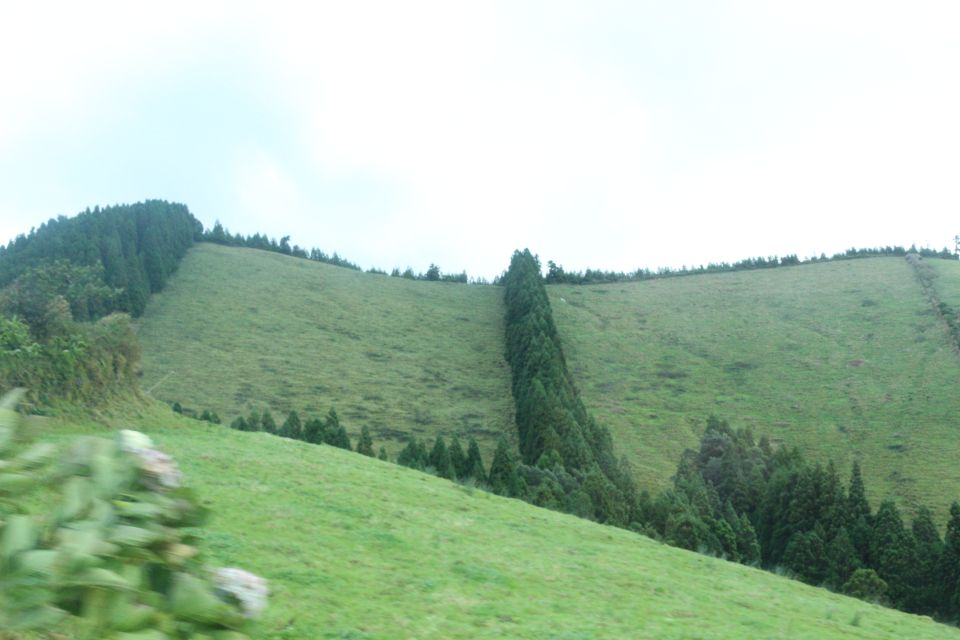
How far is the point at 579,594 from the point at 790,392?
43.9 m

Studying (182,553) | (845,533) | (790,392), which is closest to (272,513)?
(182,553)

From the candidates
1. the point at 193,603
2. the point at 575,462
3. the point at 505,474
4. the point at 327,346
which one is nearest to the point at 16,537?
the point at 193,603

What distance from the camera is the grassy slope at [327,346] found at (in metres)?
44.3

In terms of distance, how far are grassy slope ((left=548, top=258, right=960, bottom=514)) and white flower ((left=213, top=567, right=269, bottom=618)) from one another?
37.4 m

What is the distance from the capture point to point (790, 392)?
50906 millimetres

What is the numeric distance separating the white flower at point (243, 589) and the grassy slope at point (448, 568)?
4327 mm

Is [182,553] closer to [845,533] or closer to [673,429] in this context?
[845,533]

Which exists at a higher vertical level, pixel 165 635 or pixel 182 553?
pixel 182 553

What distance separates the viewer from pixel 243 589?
10.8ft

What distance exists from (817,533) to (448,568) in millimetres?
24562

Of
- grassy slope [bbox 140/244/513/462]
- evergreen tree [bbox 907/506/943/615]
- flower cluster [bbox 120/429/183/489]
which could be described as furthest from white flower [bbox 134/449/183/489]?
grassy slope [bbox 140/244/513/462]

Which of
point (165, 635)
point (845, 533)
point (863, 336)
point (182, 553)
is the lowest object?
point (845, 533)

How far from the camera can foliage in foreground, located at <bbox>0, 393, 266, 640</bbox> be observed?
287cm

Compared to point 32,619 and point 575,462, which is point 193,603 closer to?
point 32,619
